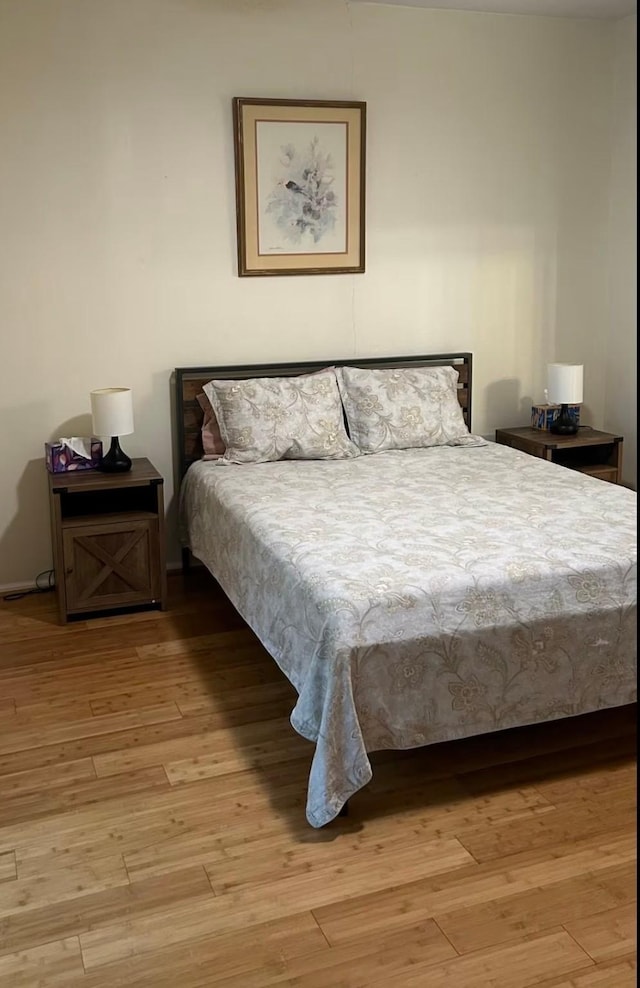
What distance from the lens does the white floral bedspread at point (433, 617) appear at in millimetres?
2434

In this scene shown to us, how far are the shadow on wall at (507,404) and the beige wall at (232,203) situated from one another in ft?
0.04

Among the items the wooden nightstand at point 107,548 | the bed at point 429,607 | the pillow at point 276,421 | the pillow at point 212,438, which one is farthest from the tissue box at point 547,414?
the wooden nightstand at point 107,548

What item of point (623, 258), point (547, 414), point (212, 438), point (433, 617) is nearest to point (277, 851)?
point (433, 617)

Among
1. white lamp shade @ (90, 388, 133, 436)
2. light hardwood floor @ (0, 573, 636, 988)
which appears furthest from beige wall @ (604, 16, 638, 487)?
white lamp shade @ (90, 388, 133, 436)

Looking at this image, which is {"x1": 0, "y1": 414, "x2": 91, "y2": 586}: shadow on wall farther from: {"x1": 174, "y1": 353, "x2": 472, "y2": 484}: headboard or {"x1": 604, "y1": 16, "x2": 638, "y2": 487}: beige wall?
{"x1": 604, "y1": 16, "x2": 638, "y2": 487}: beige wall

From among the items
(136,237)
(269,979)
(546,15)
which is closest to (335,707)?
(269,979)

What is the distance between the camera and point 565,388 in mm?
4574

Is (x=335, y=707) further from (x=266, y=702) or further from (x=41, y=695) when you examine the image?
(x=41, y=695)

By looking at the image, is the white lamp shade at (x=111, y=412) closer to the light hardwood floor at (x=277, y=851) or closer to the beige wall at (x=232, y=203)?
the beige wall at (x=232, y=203)

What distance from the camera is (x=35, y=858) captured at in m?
2.35

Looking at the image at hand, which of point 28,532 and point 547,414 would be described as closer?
point 28,532

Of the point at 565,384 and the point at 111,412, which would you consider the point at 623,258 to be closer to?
the point at 565,384

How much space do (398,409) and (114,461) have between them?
125 cm

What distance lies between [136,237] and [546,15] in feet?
7.19
